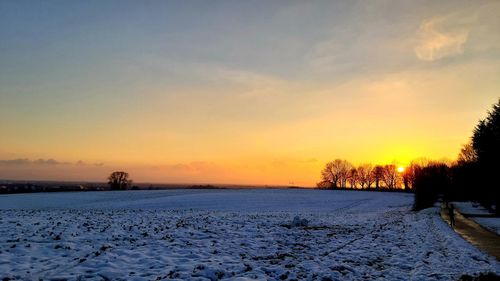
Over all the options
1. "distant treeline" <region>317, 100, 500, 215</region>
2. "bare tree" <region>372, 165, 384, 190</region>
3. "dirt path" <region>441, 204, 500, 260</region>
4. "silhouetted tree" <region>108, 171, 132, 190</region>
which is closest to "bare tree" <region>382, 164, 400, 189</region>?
"bare tree" <region>372, 165, 384, 190</region>

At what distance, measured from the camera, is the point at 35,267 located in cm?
1151

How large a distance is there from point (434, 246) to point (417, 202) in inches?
1737

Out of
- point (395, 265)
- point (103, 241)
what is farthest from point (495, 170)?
point (103, 241)

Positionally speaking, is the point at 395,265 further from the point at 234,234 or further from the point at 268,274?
the point at 234,234

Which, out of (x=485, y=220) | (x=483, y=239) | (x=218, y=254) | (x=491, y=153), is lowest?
(x=485, y=220)

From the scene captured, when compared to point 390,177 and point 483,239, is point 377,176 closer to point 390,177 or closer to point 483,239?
point 390,177

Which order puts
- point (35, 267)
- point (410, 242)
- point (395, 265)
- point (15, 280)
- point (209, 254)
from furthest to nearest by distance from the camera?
point (410, 242)
point (209, 254)
point (395, 265)
point (35, 267)
point (15, 280)

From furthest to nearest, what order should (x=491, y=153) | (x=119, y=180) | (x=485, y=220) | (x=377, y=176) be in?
1. (x=377, y=176)
2. (x=119, y=180)
3. (x=491, y=153)
4. (x=485, y=220)

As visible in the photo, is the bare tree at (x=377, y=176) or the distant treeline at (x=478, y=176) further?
A: the bare tree at (x=377, y=176)

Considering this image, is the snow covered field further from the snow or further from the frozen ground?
the snow

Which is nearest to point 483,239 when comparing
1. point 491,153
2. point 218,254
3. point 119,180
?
point 218,254

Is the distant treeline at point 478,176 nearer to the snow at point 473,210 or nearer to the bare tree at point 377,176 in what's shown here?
the snow at point 473,210

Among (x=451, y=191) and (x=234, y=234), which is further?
(x=451, y=191)

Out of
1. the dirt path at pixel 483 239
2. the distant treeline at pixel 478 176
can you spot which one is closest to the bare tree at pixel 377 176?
the distant treeline at pixel 478 176
